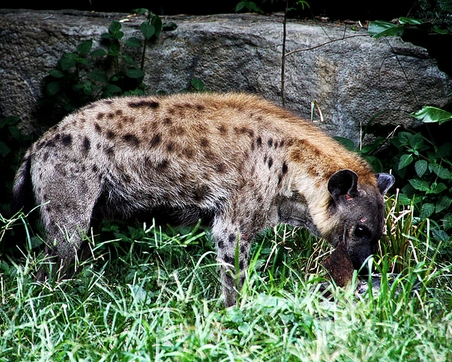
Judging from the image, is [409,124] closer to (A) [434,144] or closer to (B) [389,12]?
(A) [434,144]

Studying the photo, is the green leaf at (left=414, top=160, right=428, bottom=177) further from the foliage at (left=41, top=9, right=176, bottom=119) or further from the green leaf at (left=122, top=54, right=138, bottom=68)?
the green leaf at (left=122, top=54, right=138, bottom=68)

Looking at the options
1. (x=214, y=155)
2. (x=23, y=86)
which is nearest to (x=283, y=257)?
(x=214, y=155)

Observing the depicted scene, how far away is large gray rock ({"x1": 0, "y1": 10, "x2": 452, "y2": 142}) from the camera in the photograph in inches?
226

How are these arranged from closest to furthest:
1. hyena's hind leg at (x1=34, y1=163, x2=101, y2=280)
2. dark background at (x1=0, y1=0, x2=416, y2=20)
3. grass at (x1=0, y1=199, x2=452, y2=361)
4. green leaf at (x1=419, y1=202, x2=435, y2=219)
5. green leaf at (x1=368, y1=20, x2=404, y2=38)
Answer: grass at (x1=0, y1=199, x2=452, y2=361), hyena's hind leg at (x1=34, y1=163, x2=101, y2=280), green leaf at (x1=368, y1=20, x2=404, y2=38), green leaf at (x1=419, y1=202, x2=435, y2=219), dark background at (x1=0, y1=0, x2=416, y2=20)

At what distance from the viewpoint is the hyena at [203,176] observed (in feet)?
14.0

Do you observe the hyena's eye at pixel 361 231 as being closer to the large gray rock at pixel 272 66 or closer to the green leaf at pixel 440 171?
the green leaf at pixel 440 171

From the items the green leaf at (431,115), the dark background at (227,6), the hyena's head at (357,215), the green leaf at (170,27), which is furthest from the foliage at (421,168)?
the green leaf at (170,27)

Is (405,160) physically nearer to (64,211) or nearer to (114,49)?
(114,49)

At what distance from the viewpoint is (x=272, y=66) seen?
5.80 m

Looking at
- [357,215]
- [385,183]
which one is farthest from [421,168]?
[357,215]

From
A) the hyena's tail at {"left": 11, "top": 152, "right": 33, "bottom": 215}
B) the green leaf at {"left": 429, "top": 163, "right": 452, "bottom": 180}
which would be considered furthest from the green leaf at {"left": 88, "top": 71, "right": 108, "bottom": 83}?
the green leaf at {"left": 429, "top": 163, "right": 452, "bottom": 180}

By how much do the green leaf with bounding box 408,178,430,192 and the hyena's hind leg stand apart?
7.87 ft

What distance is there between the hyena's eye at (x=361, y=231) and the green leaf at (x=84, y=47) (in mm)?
2547

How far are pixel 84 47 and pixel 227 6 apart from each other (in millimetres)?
1990
